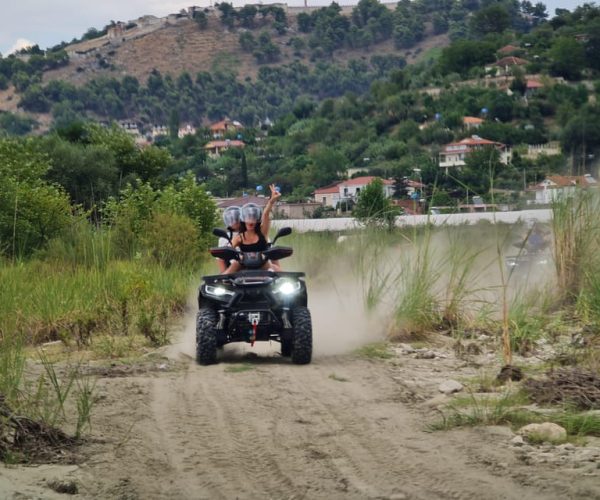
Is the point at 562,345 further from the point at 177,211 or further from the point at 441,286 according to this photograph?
the point at 177,211

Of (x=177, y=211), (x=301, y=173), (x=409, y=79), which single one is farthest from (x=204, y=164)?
(x=177, y=211)

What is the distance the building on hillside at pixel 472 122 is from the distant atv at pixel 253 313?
9558cm

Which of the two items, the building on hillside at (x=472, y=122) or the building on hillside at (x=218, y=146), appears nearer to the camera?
the building on hillside at (x=472, y=122)

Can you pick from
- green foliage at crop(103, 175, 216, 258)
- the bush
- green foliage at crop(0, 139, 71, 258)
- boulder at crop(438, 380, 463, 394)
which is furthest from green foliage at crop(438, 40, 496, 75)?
boulder at crop(438, 380, 463, 394)

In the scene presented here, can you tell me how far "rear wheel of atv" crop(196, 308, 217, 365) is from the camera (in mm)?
13008

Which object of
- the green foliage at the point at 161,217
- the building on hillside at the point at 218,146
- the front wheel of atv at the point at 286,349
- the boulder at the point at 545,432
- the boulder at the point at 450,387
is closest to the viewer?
the boulder at the point at 545,432

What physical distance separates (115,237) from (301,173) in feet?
262

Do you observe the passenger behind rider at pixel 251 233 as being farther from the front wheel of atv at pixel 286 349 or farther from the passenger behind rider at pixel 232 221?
the front wheel of atv at pixel 286 349

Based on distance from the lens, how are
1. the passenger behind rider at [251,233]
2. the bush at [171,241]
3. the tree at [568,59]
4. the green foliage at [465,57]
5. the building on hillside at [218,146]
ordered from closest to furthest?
the passenger behind rider at [251,233] → the bush at [171,241] → the tree at [568,59] → the building on hillside at [218,146] → the green foliage at [465,57]

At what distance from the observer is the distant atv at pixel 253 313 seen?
42.8 ft

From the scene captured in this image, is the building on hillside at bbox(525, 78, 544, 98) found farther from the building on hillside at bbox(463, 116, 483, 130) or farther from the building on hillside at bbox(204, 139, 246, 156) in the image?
the building on hillside at bbox(204, 139, 246, 156)

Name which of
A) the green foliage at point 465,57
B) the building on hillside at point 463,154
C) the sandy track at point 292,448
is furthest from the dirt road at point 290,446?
the green foliage at point 465,57

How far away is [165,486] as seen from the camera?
8203 millimetres

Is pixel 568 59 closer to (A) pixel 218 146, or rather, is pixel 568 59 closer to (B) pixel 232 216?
(A) pixel 218 146
